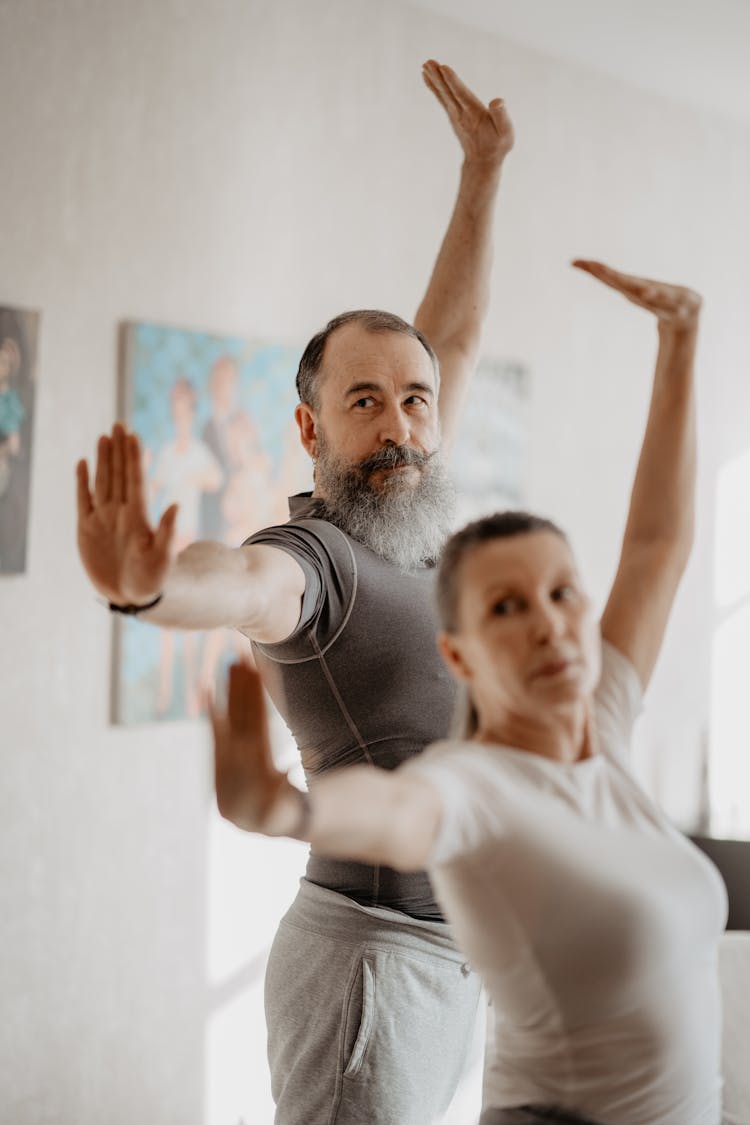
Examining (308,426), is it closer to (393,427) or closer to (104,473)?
(393,427)

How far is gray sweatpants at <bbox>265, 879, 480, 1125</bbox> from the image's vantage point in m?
1.48

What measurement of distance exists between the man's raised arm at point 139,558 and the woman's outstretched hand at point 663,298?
46 cm

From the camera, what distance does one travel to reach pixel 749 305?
14.1 feet

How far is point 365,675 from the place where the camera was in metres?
1.45

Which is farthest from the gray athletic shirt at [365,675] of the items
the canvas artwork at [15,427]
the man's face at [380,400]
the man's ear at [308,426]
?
the canvas artwork at [15,427]

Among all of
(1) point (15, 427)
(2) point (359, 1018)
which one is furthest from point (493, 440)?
(2) point (359, 1018)

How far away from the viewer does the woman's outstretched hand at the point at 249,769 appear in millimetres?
739

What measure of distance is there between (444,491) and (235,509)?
145 centimetres

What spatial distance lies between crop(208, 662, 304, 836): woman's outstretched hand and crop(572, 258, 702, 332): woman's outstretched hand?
0.55 metres

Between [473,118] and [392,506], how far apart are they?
2.36ft

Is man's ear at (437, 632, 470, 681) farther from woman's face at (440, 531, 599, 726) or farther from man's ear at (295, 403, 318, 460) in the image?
man's ear at (295, 403, 318, 460)

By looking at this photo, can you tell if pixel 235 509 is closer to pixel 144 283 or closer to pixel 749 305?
pixel 144 283

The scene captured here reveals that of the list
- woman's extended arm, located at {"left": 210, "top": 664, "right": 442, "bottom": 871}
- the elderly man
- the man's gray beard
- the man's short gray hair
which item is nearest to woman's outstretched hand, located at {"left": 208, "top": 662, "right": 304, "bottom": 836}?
woman's extended arm, located at {"left": 210, "top": 664, "right": 442, "bottom": 871}

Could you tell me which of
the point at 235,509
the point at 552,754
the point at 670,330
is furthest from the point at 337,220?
the point at 552,754
